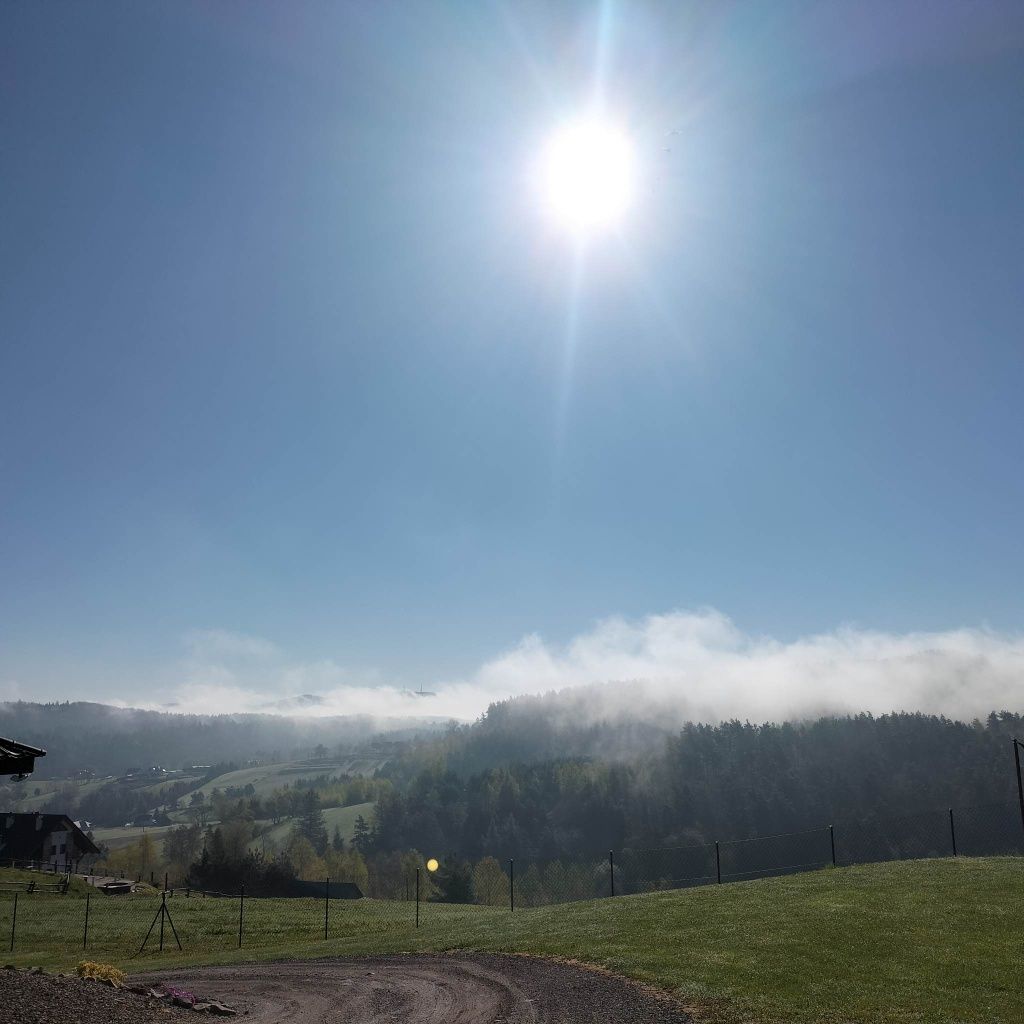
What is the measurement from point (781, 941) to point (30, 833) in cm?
11901

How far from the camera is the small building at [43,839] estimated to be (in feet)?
334

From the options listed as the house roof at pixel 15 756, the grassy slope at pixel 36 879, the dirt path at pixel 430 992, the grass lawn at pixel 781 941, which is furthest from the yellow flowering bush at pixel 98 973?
the grassy slope at pixel 36 879

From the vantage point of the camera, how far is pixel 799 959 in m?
17.9

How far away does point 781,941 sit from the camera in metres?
20.0

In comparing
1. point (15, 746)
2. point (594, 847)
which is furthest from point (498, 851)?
point (15, 746)

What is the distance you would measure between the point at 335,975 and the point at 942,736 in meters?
219

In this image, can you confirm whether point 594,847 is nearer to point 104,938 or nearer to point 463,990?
point 104,938

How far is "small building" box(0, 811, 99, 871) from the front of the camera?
10181 centimetres

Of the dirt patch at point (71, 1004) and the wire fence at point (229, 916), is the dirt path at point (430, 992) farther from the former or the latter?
the wire fence at point (229, 916)

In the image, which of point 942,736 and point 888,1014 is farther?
point 942,736

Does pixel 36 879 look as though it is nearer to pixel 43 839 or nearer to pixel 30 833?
pixel 43 839

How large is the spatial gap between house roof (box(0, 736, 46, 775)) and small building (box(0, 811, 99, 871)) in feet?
345

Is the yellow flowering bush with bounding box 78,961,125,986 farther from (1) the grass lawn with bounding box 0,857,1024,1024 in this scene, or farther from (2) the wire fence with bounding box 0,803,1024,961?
(2) the wire fence with bounding box 0,803,1024,961

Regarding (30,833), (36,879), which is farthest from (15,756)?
(30,833)
